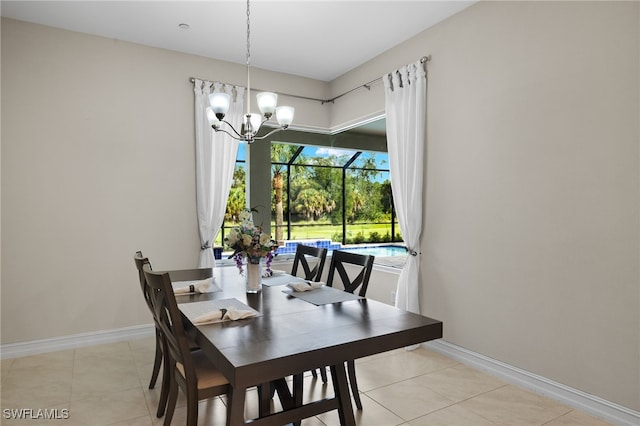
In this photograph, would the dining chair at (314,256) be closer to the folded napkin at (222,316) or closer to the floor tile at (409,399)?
the floor tile at (409,399)

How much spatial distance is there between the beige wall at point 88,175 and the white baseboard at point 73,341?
0.06 metres

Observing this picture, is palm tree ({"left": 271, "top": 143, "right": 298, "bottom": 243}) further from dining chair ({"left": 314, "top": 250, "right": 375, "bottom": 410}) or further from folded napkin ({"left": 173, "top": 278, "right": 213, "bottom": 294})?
folded napkin ({"left": 173, "top": 278, "right": 213, "bottom": 294})

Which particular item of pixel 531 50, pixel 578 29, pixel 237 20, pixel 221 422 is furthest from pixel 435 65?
pixel 221 422

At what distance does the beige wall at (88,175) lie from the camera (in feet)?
11.2

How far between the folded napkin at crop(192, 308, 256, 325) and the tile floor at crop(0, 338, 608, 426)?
0.83 metres

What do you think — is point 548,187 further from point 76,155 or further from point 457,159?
point 76,155

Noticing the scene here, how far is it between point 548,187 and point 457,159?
810 mm

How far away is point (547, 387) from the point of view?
2.64 m

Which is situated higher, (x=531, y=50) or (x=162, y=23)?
(x=162, y=23)

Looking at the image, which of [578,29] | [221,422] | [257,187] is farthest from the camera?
[257,187]

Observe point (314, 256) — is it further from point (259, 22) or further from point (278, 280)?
point (259, 22)

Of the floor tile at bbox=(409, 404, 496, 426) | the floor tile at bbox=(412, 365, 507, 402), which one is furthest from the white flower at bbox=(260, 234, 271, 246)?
the floor tile at bbox=(412, 365, 507, 402)

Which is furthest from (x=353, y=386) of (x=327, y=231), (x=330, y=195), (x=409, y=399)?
(x=330, y=195)

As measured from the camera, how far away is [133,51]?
3.88m
